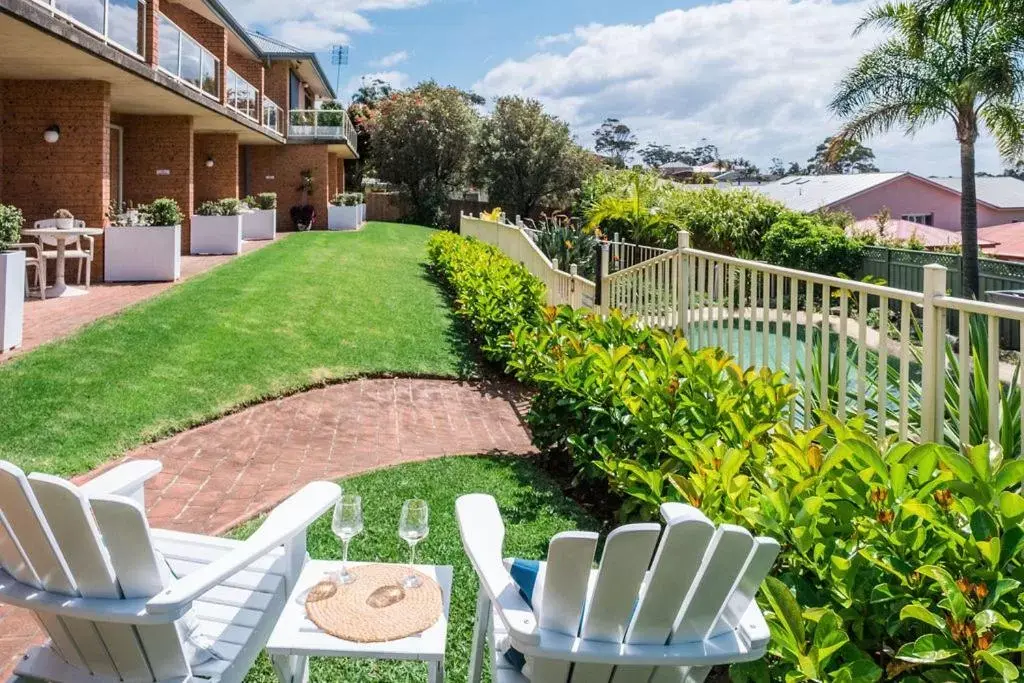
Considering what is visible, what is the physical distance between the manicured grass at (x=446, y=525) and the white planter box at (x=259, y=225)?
18.5 metres

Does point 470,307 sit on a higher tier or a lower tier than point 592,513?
higher

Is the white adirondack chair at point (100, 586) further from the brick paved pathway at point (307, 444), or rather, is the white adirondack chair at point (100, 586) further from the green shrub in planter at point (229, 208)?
the green shrub in planter at point (229, 208)

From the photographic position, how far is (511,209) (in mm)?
40312

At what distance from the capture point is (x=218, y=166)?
2242cm

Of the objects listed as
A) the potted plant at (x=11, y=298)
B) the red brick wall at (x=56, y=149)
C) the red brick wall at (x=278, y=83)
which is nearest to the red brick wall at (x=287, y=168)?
the red brick wall at (x=278, y=83)

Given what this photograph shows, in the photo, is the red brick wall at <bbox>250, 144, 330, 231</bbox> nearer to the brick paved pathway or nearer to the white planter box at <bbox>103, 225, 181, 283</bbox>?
the white planter box at <bbox>103, 225, 181, 283</bbox>

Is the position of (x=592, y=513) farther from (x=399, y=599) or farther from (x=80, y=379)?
(x=80, y=379)

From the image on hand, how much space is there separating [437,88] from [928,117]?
23.8m

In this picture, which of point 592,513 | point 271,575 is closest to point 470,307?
point 592,513

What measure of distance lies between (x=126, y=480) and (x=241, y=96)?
20.1m

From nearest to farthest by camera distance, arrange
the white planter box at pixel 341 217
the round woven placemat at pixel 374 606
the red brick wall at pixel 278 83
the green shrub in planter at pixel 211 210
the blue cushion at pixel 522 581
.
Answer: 1. the blue cushion at pixel 522 581
2. the round woven placemat at pixel 374 606
3. the green shrub in planter at pixel 211 210
4. the white planter box at pixel 341 217
5. the red brick wall at pixel 278 83

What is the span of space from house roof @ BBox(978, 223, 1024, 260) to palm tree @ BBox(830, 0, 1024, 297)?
35.2 ft

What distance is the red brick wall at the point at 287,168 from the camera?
29797 millimetres

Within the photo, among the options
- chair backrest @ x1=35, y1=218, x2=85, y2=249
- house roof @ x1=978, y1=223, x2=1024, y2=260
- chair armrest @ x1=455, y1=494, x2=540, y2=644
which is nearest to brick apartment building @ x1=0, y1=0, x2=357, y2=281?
chair backrest @ x1=35, y1=218, x2=85, y2=249
